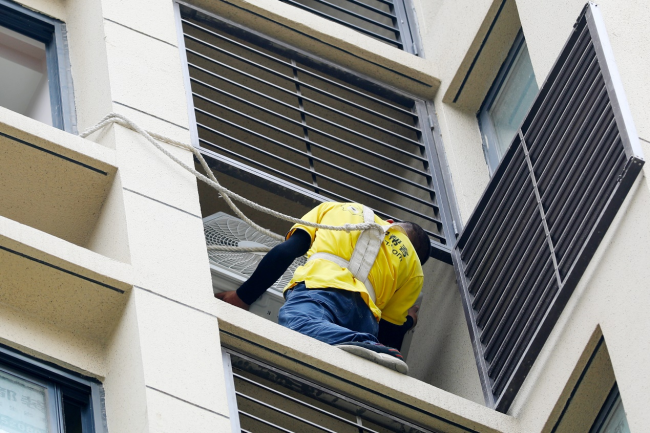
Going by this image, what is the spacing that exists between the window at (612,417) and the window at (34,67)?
375cm

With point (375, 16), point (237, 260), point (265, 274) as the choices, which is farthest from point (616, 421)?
point (375, 16)

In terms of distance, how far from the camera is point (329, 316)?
7273 millimetres

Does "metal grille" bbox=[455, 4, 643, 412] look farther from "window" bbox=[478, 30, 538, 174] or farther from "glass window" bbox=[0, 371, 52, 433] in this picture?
"glass window" bbox=[0, 371, 52, 433]

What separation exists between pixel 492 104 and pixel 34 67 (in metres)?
3.44

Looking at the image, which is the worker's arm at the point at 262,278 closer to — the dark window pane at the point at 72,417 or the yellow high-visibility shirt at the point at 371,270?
the yellow high-visibility shirt at the point at 371,270

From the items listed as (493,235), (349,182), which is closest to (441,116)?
(349,182)

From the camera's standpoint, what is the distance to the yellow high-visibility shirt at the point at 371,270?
24.5 feet

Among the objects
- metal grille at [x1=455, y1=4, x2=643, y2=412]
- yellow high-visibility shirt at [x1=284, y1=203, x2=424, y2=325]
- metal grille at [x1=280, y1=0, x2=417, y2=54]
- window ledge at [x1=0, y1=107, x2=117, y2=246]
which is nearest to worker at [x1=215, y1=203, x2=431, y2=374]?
yellow high-visibility shirt at [x1=284, y1=203, x2=424, y2=325]

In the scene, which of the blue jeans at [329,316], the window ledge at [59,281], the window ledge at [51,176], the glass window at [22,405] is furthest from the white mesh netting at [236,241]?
the glass window at [22,405]

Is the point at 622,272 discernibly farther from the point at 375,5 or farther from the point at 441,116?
the point at 375,5

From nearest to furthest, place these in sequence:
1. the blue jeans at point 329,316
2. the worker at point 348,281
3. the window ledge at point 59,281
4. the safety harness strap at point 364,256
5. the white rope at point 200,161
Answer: the window ledge at point 59,281 → the blue jeans at point 329,316 → the worker at point 348,281 → the white rope at point 200,161 → the safety harness strap at point 364,256

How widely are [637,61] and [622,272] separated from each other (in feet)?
4.29

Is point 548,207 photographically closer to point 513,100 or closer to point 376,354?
point 376,354

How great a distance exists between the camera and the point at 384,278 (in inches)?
304
